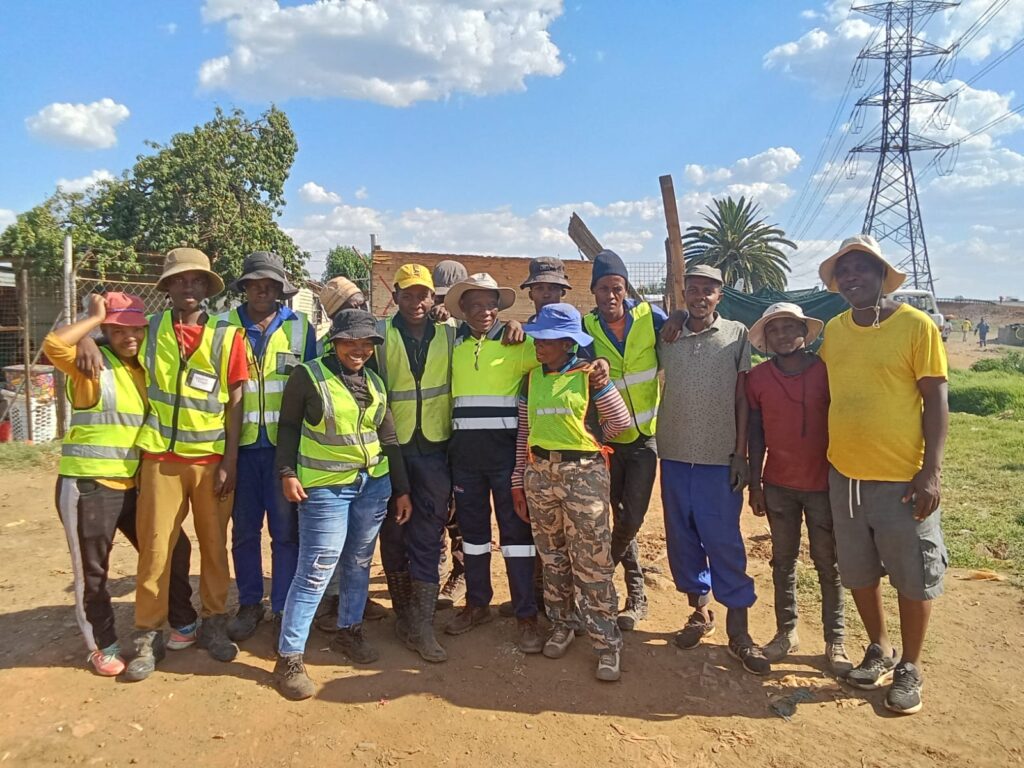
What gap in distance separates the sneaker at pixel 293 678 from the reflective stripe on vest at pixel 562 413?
65.3 inches

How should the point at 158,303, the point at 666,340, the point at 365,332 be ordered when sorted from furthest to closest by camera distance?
1. the point at 158,303
2. the point at 666,340
3. the point at 365,332

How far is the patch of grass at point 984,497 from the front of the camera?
17.2 ft

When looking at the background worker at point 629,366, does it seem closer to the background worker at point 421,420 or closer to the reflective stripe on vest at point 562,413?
the reflective stripe on vest at point 562,413

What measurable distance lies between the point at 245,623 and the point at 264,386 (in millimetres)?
1430

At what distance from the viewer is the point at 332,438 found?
10.8 ft

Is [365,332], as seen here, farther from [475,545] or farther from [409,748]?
[409,748]

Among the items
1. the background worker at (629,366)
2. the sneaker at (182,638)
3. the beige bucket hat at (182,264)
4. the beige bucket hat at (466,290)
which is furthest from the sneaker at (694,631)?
the beige bucket hat at (182,264)

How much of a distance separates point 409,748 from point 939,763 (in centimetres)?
231

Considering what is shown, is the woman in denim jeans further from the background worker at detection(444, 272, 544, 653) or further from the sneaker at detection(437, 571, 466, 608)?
the sneaker at detection(437, 571, 466, 608)

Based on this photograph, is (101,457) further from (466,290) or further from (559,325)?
(559,325)

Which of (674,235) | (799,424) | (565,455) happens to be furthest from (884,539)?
(674,235)

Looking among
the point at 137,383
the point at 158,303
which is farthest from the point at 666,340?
the point at 158,303

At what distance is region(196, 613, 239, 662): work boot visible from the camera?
3537 mm

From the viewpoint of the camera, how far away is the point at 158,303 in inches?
380
